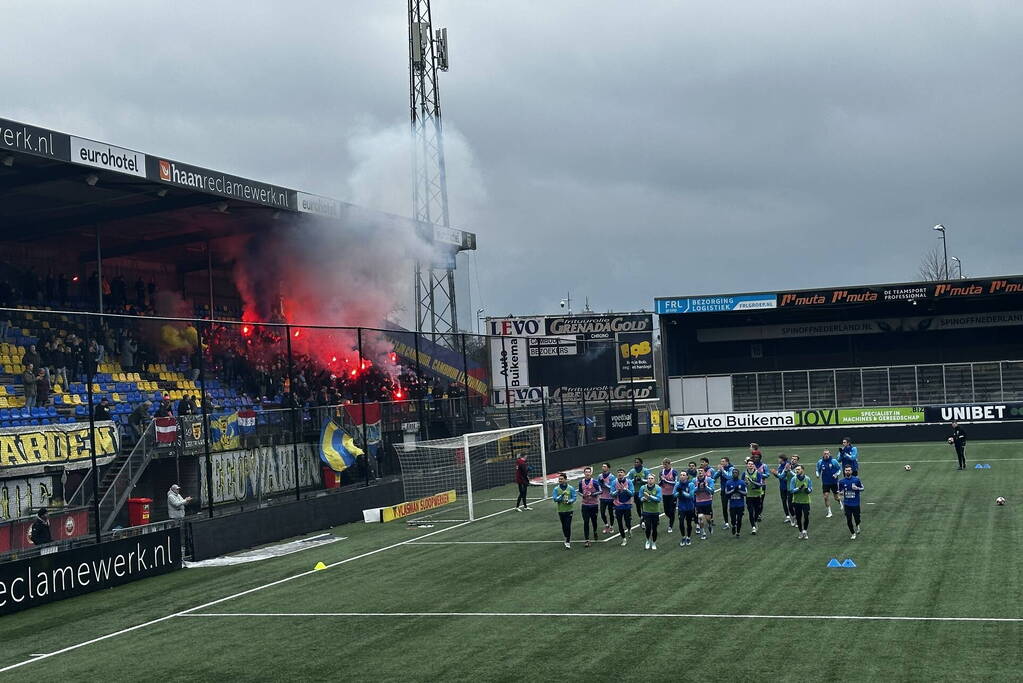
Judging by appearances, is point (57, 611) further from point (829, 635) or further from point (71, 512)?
point (829, 635)

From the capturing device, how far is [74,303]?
131 feet

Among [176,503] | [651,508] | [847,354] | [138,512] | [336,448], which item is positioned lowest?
[651,508]

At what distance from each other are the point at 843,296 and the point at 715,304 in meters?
6.63

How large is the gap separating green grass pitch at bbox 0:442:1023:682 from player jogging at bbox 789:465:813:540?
370 millimetres

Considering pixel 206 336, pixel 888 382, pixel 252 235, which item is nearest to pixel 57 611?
pixel 206 336

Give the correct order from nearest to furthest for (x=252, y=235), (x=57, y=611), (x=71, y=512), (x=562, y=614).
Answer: (x=562, y=614)
(x=57, y=611)
(x=71, y=512)
(x=252, y=235)

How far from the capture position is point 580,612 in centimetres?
1767

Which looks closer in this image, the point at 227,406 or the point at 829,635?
the point at 829,635

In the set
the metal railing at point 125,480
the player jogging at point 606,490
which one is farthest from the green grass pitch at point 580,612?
the metal railing at point 125,480

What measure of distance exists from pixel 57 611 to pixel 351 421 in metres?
13.8

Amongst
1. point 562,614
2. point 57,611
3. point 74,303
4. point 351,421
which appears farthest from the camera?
point 74,303

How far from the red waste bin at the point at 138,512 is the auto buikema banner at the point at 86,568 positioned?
5.48 ft

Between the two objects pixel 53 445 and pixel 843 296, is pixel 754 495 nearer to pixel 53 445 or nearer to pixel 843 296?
pixel 53 445

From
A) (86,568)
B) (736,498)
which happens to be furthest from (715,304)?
(86,568)
